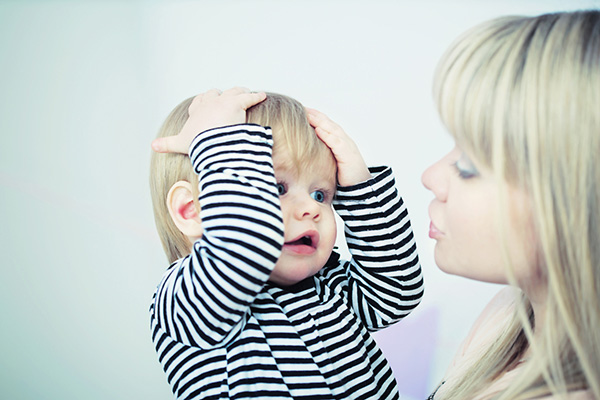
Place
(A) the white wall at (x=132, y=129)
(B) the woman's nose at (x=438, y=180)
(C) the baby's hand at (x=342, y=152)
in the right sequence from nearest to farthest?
(B) the woman's nose at (x=438, y=180) → (C) the baby's hand at (x=342, y=152) → (A) the white wall at (x=132, y=129)

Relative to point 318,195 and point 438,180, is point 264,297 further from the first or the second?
point 438,180

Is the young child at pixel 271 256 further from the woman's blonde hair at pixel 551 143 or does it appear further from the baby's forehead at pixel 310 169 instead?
the woman's blonde hair at pixel 551 143

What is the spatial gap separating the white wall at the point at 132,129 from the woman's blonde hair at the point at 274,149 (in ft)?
1.55

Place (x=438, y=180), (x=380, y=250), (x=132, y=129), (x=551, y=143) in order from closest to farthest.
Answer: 1. (x=551, y=143)
2. (x=438, y=180)
3. (x=380, y=250)
4. (x=132, y=129)

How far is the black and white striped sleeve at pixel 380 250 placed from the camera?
80cm

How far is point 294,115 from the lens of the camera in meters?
0.77

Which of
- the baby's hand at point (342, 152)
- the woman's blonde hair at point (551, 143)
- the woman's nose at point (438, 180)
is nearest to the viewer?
the woman's blonde hair at point (551, 143)

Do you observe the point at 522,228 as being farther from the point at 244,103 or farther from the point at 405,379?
the point at 405,379

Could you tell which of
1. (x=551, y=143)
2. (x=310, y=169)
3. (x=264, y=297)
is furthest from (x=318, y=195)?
(x=551, y=143)

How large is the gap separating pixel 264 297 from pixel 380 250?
192 millimetres

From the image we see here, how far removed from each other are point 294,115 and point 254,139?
107 millimetres

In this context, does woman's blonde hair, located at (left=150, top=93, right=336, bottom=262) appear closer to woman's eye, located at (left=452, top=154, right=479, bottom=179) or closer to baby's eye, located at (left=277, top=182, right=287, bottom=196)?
baby's eye, located at (left=277, top=182, right=287, bottom=196)

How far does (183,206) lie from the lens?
0.76 m

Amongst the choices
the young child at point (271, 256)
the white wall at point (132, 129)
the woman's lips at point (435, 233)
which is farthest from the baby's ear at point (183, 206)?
the white wall at point (132, 129)
